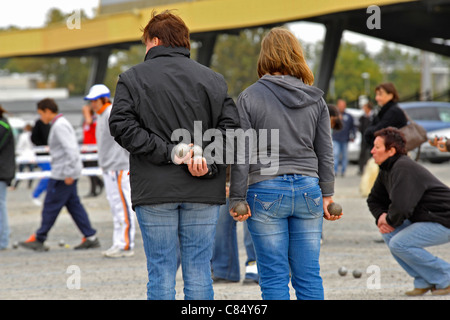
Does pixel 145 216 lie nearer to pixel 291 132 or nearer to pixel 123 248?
pixel 291 132

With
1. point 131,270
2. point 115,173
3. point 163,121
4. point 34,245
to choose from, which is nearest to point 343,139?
point 34,245

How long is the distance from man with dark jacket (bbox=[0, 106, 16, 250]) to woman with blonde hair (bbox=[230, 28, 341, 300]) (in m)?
6.34

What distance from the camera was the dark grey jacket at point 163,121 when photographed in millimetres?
4324

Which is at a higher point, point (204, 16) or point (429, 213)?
point (204, 16)

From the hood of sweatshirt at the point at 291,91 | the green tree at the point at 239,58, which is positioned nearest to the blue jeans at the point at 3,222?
the hood of sweatshirt at the point at 291,91

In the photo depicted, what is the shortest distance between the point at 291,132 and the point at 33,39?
26.4 meters

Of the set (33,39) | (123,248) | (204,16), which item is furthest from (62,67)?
(123,248)

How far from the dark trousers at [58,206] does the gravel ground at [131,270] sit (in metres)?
0.30

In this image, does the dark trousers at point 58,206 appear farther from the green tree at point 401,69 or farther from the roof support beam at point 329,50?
the green tree at point 401,69

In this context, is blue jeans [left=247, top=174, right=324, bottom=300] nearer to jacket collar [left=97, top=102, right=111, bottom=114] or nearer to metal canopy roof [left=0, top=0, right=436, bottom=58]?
jacket collar [left=97, top=102, right=111, bottom=114]

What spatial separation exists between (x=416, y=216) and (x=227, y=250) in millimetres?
1697

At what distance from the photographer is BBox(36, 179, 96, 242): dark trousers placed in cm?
A: 994

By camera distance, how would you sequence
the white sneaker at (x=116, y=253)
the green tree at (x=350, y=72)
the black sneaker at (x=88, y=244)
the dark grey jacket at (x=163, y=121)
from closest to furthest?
the dark grey jacket at (x=163, y=121) → the white sneaker at (x=116, y=253) → the black sneaker at (x=88, y=244) → the green tree at (x=350, y=72)

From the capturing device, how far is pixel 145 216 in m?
4.39
